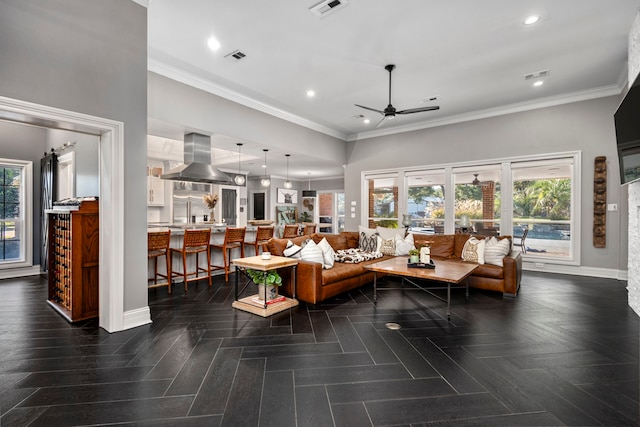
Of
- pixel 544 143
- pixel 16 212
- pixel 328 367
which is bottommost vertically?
pixel 328 367

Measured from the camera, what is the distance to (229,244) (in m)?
5.22

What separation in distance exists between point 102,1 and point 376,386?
4033mm

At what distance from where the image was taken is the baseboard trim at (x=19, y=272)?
203 inches

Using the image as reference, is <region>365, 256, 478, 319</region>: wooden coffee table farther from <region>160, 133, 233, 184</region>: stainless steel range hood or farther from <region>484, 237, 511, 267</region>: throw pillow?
<region>160, 133, 233, 184</region>: stainless steel range hood

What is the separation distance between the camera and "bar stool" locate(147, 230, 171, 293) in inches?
164

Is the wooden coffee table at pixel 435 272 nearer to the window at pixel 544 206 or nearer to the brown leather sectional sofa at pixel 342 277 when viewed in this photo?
the brown leather sectional sofa at pixel 342 277

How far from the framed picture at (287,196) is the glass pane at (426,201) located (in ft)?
18.7

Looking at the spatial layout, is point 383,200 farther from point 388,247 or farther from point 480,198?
point 388,247

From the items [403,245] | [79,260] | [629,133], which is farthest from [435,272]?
[79,260]

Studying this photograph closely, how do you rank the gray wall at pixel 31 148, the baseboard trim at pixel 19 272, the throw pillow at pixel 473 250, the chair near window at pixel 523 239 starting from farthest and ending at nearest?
the chair near window at pixel 523 239 → the gray wall at pixel 31 148 → the baseboard trim at pixel 19 272 → the throw pillow at pixel 473 250

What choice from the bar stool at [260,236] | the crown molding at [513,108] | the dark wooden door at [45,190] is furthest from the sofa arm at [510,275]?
the dark wooden door at [45,190]

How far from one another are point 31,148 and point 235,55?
4.64 meters

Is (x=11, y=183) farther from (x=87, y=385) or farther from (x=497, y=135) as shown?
(x=497, y=135)

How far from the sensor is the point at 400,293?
4.29 meters
